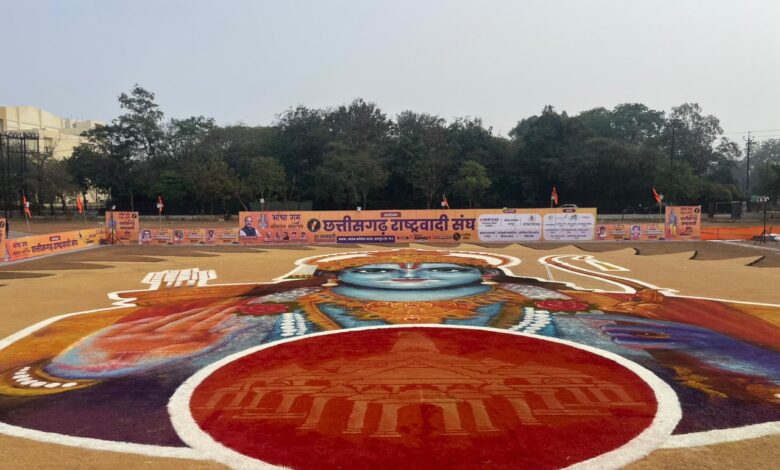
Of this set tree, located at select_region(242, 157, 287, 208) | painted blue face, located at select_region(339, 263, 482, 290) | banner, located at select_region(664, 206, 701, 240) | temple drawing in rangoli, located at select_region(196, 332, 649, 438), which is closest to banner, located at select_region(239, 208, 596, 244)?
banner, located at select_region(664, 206, 701, 240)

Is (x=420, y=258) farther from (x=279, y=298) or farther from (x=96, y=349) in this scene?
(x=96, y=349)

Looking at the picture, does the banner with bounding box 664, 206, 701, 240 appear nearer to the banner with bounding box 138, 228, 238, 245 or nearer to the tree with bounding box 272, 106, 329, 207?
the banner with bounding box 138, 228, 238, 245

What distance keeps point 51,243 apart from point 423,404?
94.2 ft

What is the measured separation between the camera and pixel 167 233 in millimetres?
32938

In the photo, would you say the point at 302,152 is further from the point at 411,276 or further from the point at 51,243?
the point at 411,276

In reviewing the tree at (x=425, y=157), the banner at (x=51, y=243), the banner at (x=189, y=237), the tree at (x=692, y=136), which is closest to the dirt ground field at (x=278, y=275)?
the banner at (x=51, y=243)

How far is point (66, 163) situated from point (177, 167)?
18655mm

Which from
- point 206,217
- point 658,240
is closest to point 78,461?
point 658,240

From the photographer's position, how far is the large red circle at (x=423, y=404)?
561 cm

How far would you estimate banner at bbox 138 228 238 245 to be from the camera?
108 ft

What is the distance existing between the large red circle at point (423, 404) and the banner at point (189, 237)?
24920mm

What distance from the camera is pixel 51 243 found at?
27.7m

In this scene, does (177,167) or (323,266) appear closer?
(323,266)

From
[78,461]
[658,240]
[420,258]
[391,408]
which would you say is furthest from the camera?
[658,240]
